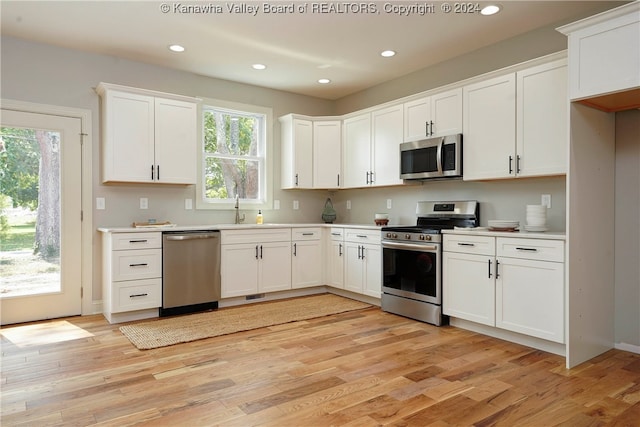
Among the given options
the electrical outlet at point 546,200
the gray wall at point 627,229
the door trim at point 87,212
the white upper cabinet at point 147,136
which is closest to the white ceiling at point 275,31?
the white upper cabinet at point 147,136

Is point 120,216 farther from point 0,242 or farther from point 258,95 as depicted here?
point 258,95

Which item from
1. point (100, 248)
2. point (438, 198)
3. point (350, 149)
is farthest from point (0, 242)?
point (438, 198)

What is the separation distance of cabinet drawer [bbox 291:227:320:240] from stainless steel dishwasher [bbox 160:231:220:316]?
0.97 metres

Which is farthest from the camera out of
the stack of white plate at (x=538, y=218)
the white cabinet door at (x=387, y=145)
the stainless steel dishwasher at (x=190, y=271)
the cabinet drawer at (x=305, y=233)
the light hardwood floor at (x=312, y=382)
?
the cabinet drawer at (x=305, y=233)

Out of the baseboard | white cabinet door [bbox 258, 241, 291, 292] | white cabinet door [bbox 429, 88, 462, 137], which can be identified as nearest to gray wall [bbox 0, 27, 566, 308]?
white cabinet door [bbox 429, 88, 462, 137]

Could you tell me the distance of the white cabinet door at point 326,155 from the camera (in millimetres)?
5465

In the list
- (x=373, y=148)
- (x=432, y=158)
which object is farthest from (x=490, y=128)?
(x=373, y=148)

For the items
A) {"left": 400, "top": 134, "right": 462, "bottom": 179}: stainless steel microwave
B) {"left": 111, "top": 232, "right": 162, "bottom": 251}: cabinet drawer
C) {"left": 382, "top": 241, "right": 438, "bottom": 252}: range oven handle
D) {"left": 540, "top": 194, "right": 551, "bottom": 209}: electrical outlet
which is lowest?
{"left": 382, "top": 241, "right": 438, "bottom": 252}: range oven handle

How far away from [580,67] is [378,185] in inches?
99.2

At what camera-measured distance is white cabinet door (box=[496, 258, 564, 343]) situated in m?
3.00

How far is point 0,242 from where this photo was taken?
3834mm

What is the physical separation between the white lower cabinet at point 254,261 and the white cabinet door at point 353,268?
0.68m

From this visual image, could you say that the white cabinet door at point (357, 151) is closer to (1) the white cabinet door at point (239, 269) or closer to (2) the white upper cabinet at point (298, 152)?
(2) the white upper cabinet at point (298, 152)

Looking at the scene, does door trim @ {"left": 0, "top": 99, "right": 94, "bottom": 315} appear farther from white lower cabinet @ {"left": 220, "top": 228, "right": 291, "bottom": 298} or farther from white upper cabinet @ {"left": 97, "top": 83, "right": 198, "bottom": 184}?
white lower cabinet @ {"left": 220, "top": 228, "right": 291, "bottom": 298}
